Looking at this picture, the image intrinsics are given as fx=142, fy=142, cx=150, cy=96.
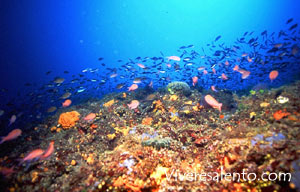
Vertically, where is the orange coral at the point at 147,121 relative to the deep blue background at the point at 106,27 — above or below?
below

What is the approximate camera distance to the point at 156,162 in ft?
15.0

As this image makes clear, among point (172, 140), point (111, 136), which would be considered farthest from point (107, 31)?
point (172, 140)

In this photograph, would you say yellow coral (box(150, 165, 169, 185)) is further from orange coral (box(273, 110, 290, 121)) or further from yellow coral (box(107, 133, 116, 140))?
orange coral (box(273, 110, 290, 121))

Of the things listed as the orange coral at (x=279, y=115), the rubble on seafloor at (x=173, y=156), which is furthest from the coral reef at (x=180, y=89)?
the orange coral at (x=279, y=115)

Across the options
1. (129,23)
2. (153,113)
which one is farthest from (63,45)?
(153,113)

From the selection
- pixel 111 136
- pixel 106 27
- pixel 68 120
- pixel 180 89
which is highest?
pixel 106 27

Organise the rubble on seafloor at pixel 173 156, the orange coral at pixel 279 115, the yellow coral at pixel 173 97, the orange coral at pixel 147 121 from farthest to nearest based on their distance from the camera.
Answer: the yellow coral at pixel 173 97
the orange coral at pixel 147 121
the orange coral at pixel 279 115
the rubble on seafloor at pixel 173 156

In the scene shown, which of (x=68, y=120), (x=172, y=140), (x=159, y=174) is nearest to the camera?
(x=159, y=174)

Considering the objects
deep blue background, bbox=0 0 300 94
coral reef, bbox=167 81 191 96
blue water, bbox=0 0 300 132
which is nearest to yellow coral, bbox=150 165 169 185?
coral reef, bbox=167 81 191 96

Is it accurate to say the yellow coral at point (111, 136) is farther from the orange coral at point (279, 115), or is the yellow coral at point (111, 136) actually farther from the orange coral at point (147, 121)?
the orange coral at point (279, 115)

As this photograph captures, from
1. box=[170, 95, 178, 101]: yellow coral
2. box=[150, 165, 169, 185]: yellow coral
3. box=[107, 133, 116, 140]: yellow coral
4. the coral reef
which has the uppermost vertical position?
the coral reef

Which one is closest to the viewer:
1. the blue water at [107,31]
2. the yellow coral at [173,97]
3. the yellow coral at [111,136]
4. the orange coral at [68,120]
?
the yellow coral at [111,136]

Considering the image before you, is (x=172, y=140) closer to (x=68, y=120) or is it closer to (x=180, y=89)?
(x=68, y=120)

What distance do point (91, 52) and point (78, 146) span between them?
463 feet
